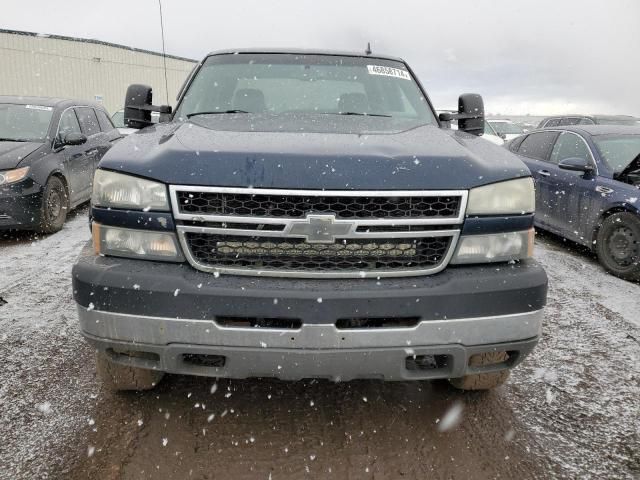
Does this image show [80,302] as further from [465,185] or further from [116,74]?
[116,74]

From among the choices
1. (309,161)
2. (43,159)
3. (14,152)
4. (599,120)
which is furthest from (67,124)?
(599,120)

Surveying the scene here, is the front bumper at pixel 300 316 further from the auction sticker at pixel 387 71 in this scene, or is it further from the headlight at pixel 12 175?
the headlight at pixel 12 175

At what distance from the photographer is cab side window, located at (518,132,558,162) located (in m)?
7.21

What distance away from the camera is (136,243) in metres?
2.18

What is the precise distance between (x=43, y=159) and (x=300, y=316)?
19.0 feet

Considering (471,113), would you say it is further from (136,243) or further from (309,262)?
(136,243)

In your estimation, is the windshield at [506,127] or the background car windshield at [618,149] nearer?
the background car windshield at [618,149]

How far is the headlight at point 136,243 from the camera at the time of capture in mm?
2148

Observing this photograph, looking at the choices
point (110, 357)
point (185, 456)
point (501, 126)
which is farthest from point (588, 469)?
point (501, 126)

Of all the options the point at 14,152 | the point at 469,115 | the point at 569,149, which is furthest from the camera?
the point at 569,149

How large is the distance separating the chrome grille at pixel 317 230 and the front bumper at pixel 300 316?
72 millimetres

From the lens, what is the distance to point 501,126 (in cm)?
2002

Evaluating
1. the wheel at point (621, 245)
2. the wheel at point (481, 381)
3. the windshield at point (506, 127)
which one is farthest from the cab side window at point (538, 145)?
the windshield at point (506, 127)

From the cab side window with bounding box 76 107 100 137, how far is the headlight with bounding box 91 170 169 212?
654 cm
